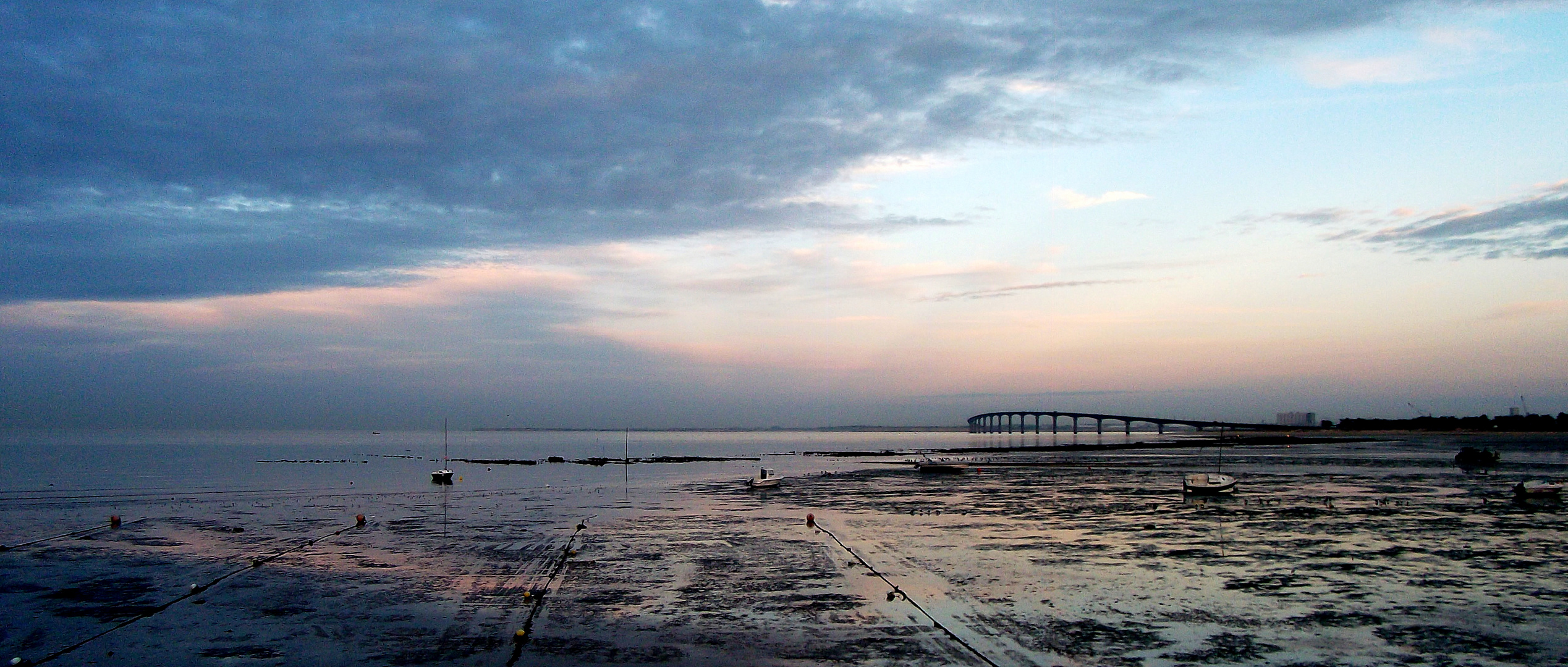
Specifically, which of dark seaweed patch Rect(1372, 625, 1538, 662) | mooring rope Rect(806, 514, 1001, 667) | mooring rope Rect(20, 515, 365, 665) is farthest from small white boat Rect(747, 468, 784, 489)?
dark seaweed patch Rect(1372, 625, 1538, 662)

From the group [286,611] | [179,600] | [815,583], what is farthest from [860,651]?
[179,600]

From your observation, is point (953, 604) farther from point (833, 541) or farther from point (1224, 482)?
point (1224, 482)

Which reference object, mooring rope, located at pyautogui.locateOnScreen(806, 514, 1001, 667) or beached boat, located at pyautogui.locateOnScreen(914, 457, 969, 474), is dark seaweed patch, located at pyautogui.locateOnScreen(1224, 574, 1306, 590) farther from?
beached boat, located at pyautogui.locateOnScreen(914, 457, 969, 474)

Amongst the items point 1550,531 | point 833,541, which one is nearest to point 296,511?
point 833,541

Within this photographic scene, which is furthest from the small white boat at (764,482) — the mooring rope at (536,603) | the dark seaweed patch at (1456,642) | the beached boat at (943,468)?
the dark seaweed patch at (1456,642)

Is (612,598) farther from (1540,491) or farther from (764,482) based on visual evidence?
(1540,491)

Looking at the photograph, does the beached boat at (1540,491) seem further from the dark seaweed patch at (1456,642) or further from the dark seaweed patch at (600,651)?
the dark seaweed patch at (600,651)

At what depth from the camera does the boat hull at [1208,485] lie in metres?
49.2

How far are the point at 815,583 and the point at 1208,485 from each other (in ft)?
108

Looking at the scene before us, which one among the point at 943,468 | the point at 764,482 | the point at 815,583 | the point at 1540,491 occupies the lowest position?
the point at 943,468

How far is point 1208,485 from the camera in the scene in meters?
49.4

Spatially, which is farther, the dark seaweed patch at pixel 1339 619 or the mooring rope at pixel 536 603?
the dark seaweed patch at pixel 1339 619

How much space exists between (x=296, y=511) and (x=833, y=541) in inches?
1186

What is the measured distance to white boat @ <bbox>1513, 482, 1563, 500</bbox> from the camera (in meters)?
42.2
